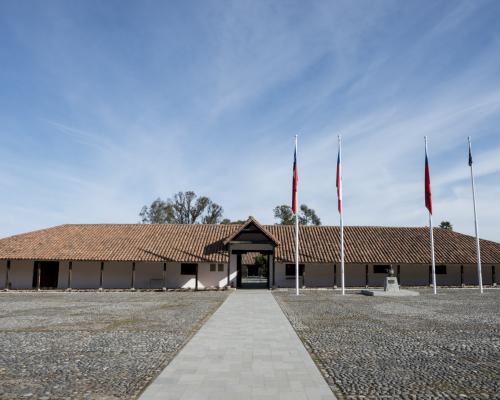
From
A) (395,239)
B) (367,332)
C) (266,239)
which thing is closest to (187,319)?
(367,332)

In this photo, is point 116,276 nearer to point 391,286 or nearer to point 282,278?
point 282,278

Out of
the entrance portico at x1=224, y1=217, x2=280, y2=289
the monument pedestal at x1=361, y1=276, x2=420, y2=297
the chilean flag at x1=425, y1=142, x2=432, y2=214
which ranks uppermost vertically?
the chilean flag at x1=425, y1=142, x2=432, y2=214

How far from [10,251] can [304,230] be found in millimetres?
22793

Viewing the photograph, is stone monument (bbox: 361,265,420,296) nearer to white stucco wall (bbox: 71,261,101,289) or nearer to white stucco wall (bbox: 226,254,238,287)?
white stucco wall (bbox: 226,254,238,287)

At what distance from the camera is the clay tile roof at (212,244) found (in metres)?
29.5

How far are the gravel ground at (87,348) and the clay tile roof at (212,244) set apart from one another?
41.8 ft

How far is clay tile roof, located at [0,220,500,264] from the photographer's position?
96.8 ft

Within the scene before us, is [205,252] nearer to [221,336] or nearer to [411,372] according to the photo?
[221,336]

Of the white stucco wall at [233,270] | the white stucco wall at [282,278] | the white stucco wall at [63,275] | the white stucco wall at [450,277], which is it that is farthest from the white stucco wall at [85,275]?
the white stucco wall at [450,277]

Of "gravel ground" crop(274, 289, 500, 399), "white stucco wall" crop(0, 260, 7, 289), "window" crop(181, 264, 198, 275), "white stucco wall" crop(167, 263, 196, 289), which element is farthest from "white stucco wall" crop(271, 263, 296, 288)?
"white stucco wall" crop(0, 260, 7, 289)

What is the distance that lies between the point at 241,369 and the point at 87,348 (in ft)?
13.5

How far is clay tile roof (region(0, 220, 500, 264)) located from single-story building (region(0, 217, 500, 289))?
7 cm

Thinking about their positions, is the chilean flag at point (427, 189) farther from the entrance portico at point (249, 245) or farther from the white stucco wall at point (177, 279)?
the white stucco wall at point (177, 279)

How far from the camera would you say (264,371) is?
7023mm
